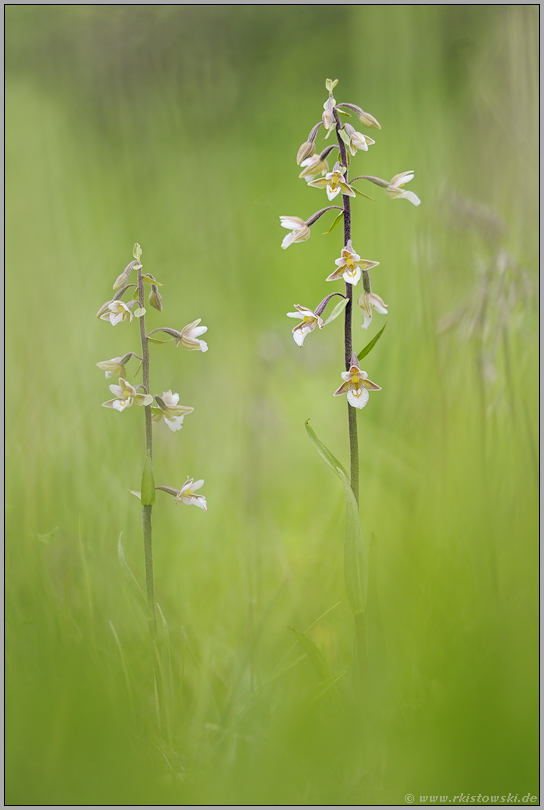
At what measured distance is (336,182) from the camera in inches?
52.1

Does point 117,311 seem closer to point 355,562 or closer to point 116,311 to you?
point 116,311

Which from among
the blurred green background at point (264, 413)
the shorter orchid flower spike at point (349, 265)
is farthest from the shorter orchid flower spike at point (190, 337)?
the blurred green background at point (264, 413)

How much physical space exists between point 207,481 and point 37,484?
56 cm

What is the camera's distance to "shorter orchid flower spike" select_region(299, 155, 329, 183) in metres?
1.35

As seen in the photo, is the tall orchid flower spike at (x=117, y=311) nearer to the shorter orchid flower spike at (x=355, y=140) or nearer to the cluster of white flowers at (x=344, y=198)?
the cluster of white flowers at (x=344, y=198)

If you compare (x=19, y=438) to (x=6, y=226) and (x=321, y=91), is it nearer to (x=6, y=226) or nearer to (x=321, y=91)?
(x=6, y=226)

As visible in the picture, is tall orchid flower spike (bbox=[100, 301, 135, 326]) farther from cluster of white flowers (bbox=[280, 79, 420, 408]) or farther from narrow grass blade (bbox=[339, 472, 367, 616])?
narrow grass blade (bbox=[339, 472, 367, 616])

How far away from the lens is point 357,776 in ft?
4.16

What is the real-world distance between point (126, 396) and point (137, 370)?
90 millimetres

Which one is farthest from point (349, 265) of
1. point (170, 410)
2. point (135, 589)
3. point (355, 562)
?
point (135, 589)

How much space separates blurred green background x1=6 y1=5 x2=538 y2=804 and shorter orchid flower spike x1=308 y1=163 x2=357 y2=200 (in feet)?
1.71

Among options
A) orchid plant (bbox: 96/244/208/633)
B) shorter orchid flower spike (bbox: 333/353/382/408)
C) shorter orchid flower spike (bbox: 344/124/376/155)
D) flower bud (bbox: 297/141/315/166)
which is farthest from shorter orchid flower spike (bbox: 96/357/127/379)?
shorter orchid flower spike (bbox: 344/124/376/155)

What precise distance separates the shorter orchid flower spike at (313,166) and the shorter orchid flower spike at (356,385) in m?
0.46

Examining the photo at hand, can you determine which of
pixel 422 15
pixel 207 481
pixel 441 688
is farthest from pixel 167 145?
pixel 441 688
